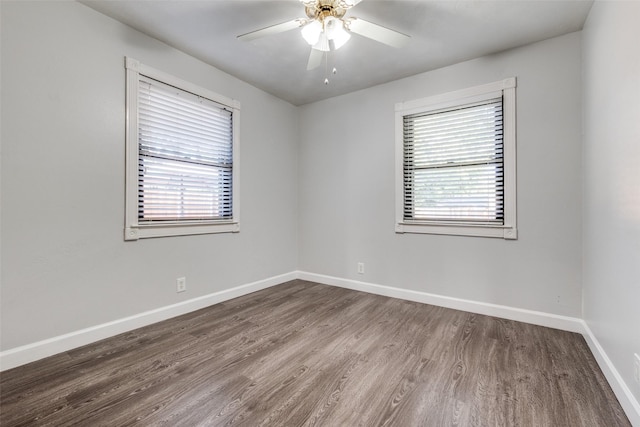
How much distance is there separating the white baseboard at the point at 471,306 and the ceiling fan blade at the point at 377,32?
8.20 feet

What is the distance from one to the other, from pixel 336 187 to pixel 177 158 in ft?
6.44

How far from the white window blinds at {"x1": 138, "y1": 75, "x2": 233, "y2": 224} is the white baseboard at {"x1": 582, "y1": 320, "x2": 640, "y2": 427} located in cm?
336

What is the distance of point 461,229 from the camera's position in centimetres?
294

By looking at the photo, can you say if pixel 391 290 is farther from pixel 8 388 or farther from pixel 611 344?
pixel 8 388

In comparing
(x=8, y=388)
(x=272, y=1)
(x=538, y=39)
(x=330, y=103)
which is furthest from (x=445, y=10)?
(x=8, y=388)

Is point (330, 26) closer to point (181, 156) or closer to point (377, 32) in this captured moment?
point (377, 32)

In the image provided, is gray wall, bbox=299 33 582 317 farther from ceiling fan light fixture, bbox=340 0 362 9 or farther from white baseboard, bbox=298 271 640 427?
ceiling fan light fixture, bbox=340 0 362 9

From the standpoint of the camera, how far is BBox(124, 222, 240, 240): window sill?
2.45 meters

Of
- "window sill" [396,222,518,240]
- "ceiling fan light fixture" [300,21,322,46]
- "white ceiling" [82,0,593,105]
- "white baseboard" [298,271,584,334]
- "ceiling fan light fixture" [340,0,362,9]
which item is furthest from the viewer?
"window sill" [396,222,518,240]

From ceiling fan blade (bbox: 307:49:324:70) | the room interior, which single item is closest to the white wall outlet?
the room interior

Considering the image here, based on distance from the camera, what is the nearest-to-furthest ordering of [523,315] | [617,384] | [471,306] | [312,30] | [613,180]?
[617,384], [613,180], [312,30], [523,315], [471,306]

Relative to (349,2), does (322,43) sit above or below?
below

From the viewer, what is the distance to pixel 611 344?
5.58ft

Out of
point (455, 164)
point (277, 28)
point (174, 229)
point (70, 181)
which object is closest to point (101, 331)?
point (174, 229)
